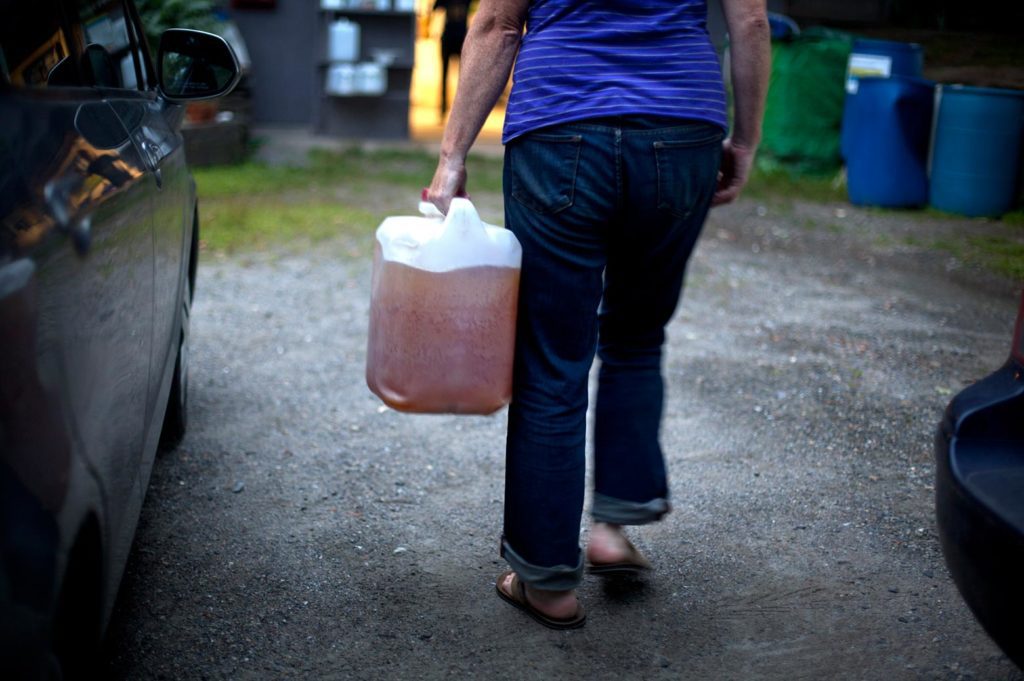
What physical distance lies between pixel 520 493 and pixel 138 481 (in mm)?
862

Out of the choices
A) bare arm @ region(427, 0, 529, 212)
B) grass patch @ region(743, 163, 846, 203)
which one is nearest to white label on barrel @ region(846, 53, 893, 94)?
grass patch @ region(743, 163, 846, 203)

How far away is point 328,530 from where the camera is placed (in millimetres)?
3209

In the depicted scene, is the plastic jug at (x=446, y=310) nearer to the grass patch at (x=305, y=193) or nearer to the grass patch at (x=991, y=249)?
the grass patch at (x=305, y=193)

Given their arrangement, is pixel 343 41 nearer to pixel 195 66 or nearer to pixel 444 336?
pixel 195 66

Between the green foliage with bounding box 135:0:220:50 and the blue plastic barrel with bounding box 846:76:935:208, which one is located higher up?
the green foliage with bounding box 135:0:220:50

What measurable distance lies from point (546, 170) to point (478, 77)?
272 mm

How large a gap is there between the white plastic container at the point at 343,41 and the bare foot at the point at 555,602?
32.8 ft

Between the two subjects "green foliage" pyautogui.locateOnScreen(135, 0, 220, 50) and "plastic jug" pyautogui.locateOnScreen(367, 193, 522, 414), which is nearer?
"plastic jug" pyautogui.locateOnScreen(367, 193, 522, 414)

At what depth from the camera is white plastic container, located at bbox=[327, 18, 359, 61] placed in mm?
11664

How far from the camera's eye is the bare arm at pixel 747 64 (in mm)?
2389

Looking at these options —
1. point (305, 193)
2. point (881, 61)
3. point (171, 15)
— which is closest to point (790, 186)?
point (881, 61)

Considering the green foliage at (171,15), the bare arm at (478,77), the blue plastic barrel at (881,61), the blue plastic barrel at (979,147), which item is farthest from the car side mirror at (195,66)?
the blue plastic barrel at (881,61)

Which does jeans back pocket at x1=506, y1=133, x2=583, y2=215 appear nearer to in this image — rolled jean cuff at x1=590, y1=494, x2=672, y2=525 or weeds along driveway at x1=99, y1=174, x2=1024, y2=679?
rolled jean cuff at x1=590, y1=494, x2=672, y2=525

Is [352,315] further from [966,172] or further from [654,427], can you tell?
[966,172]
